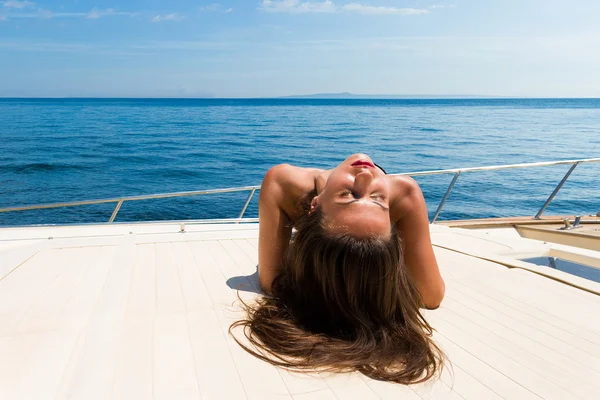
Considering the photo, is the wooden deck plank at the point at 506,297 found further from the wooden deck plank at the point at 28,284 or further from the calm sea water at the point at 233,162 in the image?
the calm sea water at the point at 233,162

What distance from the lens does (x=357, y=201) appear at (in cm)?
190

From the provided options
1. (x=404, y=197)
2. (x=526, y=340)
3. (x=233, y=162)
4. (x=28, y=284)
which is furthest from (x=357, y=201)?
(x=233, y=162)

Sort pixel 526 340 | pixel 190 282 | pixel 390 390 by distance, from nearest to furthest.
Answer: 1. pixel 390 390
2. pixel 526 340
3. pixel 190 282

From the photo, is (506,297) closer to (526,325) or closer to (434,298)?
(526,325)

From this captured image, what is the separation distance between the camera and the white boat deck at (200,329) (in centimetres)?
164

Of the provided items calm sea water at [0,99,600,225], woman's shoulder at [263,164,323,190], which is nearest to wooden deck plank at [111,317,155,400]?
woman's shoulder at [263,164,323,190]

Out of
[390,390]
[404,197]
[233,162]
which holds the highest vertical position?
[404,197]

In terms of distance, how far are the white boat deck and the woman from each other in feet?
0.35

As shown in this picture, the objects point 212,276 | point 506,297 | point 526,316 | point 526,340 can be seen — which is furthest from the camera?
point 212,276

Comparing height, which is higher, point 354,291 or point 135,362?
point 354,291

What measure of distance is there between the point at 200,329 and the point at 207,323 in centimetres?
7

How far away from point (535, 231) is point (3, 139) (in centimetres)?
3600

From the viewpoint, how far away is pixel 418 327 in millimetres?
2000

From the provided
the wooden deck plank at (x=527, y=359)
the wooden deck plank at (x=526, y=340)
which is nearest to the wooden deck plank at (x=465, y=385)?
the wooden deck plank at (x=527, y=359)
